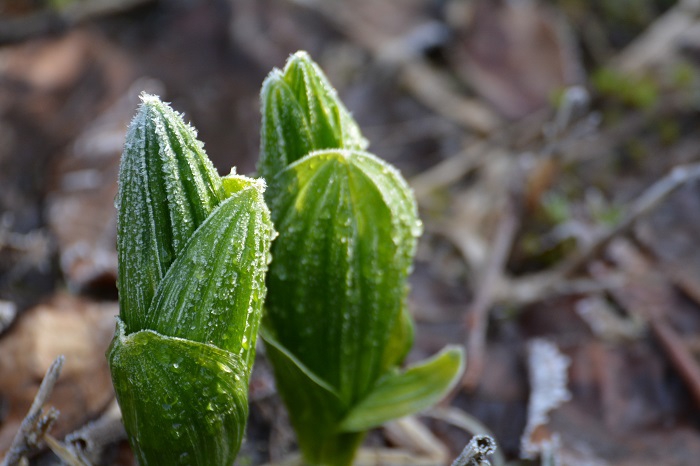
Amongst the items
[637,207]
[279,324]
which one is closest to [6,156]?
[279,324]

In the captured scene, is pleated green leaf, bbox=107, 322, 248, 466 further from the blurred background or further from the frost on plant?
the frost on plant

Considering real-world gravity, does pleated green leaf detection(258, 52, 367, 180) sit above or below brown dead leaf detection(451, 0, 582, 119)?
below

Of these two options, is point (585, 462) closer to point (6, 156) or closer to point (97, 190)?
point (97, 190)

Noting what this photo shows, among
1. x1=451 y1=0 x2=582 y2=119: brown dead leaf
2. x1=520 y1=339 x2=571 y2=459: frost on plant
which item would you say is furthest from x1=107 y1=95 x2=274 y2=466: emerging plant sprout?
x1=451 y1=0 x2=582 y2=119: brown dead leaf

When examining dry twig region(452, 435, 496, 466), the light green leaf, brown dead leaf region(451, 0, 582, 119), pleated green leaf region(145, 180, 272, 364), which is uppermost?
brown dead leaf region(451, 0, 582, 119)

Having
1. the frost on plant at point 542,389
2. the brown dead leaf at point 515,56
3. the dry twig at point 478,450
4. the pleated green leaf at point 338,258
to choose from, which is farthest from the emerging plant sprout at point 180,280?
the brown dead leaf at point 515,56
